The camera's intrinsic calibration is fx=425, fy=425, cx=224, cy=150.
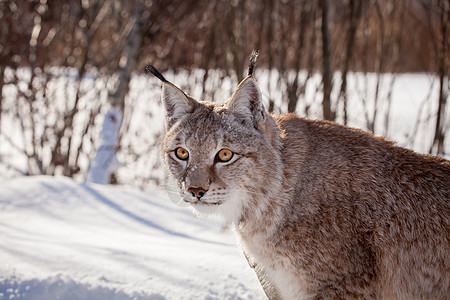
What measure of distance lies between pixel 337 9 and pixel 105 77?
16.6 feet

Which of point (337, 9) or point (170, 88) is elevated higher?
point (337, 9)

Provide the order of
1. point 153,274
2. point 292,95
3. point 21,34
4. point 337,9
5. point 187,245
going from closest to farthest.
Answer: point 153,274 → point 187,245 → point 292,95 → point 337,9 → point 21,34

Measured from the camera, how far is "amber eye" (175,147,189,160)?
9.11 ft

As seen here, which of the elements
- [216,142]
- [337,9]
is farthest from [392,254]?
[337,9]

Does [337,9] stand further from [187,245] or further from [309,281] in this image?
[309,281]

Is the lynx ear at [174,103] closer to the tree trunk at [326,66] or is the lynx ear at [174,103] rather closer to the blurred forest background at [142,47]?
the tree trunk at [326,66]

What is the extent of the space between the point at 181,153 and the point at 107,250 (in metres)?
1.32

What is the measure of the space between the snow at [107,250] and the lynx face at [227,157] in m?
0.72

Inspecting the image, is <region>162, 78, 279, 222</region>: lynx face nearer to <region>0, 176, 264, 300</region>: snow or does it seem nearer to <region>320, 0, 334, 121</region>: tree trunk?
<region>0, 176, 264, 300</region>: snow

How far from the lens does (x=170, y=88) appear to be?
2.93 meters

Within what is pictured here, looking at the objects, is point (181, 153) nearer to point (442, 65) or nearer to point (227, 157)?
point (227, 157)

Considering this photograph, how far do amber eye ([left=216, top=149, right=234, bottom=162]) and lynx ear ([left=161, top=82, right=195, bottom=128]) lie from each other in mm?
449

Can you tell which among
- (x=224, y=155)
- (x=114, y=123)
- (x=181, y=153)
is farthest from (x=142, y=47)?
(x=224, y=155)

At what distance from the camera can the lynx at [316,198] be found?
2.41m
